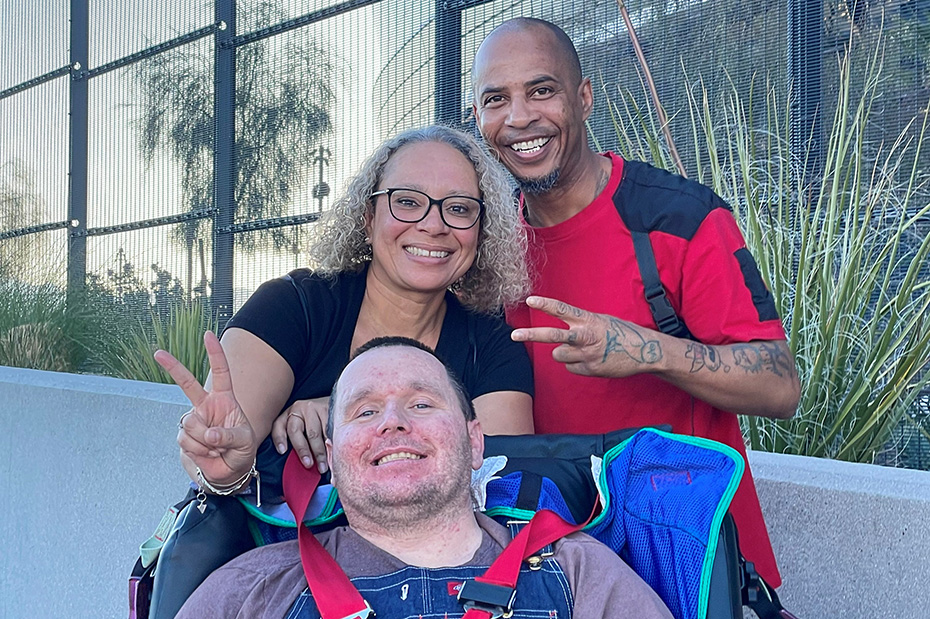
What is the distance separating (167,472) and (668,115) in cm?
261

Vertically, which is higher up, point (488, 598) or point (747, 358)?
point (747, 358)

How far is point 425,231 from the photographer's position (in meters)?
2.25

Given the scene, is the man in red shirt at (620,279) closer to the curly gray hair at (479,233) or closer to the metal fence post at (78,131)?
the curly gray hair at (479,233)

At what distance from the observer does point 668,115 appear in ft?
14.3

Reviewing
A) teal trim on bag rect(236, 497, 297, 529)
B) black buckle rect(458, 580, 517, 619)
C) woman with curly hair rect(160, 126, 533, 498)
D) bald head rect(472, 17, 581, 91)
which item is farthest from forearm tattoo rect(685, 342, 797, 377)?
teal trim on bag rect(236, 497, 297, 529)

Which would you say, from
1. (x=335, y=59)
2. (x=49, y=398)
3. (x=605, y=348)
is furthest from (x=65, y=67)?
(x=605, y=348)

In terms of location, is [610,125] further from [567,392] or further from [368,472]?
[368,472]

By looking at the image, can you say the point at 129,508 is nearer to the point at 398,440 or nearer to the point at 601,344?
the point at 398,440

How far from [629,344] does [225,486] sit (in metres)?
0.85

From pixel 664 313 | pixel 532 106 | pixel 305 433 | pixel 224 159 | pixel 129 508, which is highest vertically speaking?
pixel 224 159

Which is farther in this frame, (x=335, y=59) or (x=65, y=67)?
(x=65, y=67)

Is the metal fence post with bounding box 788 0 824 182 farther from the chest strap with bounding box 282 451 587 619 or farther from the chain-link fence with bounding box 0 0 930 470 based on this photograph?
the chest strap with bounding box 282 451 587 619

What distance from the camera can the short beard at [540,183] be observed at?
7.67 feet

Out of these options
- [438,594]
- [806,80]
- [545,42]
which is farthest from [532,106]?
[806,80]
